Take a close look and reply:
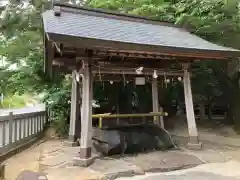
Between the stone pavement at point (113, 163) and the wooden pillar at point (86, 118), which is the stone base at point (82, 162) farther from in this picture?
the stone pavement at point (113, 163)

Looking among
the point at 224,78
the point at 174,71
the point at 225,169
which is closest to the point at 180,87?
the point at 224,78

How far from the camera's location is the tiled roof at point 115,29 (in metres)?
5.41

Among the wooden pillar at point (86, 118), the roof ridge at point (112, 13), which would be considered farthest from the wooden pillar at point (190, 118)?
the wooden pillar at point (86, 118)

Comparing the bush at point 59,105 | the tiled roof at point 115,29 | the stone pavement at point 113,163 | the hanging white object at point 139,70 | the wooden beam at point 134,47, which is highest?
the tiled roof at point 115,29

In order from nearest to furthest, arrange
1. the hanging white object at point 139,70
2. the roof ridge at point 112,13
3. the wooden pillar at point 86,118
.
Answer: the wooden pillar at point 86,118 → the hanging white object at point 139,70 → the roof ridge at point 112,13

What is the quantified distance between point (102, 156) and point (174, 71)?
3014 mm

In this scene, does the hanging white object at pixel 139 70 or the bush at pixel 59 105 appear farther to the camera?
the bush at pixel 59 105

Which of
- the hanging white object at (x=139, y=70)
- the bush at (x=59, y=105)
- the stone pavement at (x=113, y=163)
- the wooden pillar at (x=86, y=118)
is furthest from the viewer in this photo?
the bush at (x=59, y=105)

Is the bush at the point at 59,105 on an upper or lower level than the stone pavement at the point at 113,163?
upper

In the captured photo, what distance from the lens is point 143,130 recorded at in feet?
23.0

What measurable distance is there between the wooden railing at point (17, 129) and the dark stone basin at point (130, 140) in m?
2.17

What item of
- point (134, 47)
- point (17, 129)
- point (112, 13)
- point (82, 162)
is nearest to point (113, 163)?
point (82, 162)

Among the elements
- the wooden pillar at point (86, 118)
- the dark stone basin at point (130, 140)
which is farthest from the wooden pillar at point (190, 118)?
the wooden pillar at point (86, 118)

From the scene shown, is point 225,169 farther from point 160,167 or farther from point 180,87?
point 180,87
